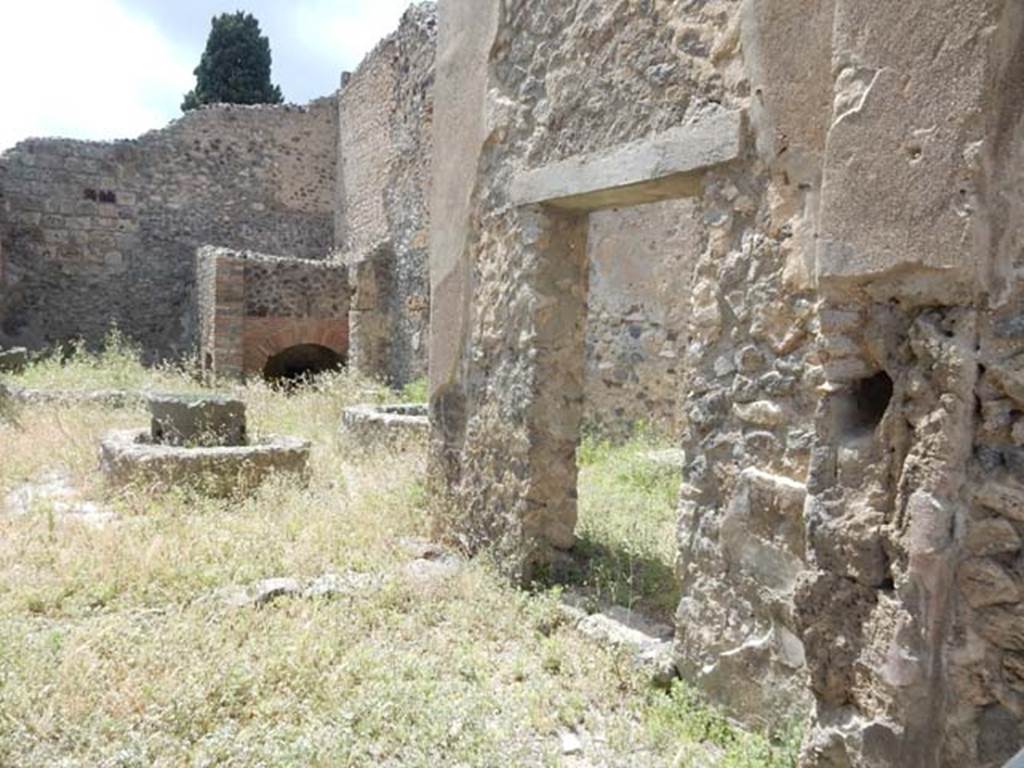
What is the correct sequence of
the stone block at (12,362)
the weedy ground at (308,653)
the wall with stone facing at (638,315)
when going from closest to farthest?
1. the weedy ground at (308,653)
2. the wall with stone facing at (638,315)
3. the stone block at (12,362)

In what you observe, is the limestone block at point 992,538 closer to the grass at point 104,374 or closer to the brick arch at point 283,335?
the grass at point 104,374

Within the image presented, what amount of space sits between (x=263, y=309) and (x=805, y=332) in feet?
36.5

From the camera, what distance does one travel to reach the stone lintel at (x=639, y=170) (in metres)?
3.13

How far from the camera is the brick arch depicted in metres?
12.8

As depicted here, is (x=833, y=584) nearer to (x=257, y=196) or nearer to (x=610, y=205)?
(x=610, y=205)

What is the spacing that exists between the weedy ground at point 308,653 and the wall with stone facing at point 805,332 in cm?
39

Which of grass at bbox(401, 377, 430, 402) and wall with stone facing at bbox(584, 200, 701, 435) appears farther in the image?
grass at bbox(401, 377, 430, 402)

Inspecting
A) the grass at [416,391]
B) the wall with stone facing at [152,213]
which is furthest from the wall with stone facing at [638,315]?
the wall with stone facing at [152,213]

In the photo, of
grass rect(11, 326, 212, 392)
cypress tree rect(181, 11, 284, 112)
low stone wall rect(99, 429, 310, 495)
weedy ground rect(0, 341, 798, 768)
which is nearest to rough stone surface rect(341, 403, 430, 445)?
low stone wall rect(99, 429, 310, 495)

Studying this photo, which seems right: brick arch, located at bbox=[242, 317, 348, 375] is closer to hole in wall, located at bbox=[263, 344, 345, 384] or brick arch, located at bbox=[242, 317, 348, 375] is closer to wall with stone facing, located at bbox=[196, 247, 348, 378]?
wall with stone facing, located at bbox=[196, 247, 348, 378]

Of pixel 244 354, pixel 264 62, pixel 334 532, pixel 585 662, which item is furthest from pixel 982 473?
pixel 264 62

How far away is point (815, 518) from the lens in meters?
2.40

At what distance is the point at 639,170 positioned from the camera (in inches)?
140

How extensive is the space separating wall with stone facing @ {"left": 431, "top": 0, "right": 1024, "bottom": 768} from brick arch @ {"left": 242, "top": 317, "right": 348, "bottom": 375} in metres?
8.60
